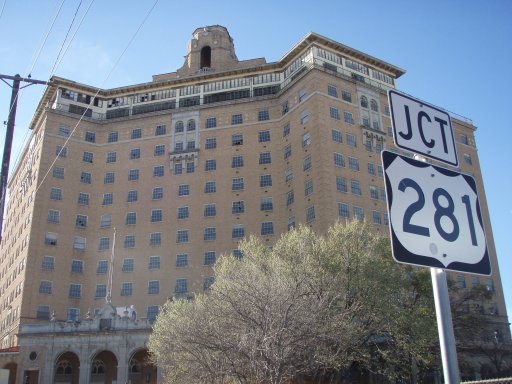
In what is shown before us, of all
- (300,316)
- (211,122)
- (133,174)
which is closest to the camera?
(300,316)

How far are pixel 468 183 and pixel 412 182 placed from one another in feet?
2.41

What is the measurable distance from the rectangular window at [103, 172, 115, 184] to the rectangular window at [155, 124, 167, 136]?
26.5ft

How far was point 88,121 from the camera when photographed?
2874 inches

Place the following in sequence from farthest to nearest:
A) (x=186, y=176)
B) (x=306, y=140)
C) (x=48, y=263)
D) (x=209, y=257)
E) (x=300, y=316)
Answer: (x=186, y=176)
(x=48, y=263)
(x=209, y=257)
(x=306, y=140)
(x=300, y=316)

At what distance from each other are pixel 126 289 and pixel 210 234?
12.1m

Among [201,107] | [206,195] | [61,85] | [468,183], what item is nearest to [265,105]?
[201,107]

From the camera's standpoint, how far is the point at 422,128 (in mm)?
4789

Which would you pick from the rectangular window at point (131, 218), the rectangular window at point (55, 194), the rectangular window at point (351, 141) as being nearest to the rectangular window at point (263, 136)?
the rectangular window at point (351, 141)

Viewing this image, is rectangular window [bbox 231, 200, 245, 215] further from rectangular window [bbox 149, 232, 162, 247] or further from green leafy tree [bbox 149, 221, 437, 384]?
green leafy tree [bbox 149, 221, 437, 384]

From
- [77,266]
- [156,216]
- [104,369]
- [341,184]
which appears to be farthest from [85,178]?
[341,184]

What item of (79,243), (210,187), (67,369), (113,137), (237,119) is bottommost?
(67,369)

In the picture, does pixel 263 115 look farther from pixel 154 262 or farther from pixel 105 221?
pixel 105 221

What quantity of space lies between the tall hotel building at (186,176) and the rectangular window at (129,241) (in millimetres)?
133

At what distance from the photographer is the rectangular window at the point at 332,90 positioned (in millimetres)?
Answer: 63978
